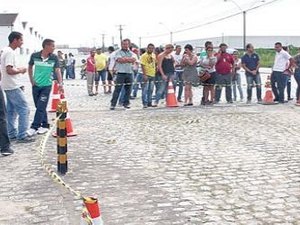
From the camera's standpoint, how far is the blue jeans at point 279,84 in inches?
553

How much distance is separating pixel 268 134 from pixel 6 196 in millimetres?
5437

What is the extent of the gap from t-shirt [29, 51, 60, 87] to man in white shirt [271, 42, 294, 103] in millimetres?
7342

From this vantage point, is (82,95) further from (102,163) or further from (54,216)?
(54,216)

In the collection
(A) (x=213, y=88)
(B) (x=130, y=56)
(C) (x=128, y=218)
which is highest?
(B) (x=130, y=56)

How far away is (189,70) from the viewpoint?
45.5ft

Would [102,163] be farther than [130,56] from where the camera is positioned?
No

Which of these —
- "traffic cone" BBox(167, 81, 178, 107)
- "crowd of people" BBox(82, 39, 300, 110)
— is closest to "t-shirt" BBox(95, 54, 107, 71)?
"crowd of people" BBox(82, 39, 300, 110)

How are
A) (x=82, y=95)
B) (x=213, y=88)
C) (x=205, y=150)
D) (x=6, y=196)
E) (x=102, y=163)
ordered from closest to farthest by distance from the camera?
(x=6, y=196)
(x=102, y=163)
(x=205, y=150)
(x=213, y=88)
(x=82, y=95)

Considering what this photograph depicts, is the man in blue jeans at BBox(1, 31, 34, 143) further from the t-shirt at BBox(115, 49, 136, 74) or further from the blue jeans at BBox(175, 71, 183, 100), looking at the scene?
the blue jeans at BBox(175, 71, 183, 100)

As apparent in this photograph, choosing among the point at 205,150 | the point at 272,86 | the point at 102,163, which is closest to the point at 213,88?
the point at 272,86

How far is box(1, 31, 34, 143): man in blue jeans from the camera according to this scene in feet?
26.8

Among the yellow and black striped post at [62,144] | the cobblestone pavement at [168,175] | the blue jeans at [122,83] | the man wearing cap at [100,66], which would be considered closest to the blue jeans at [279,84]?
the cobblestone pavement at [168,175]

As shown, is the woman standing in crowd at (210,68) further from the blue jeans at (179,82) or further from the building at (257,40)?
the building at (257,40)

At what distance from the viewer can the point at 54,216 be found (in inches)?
190
